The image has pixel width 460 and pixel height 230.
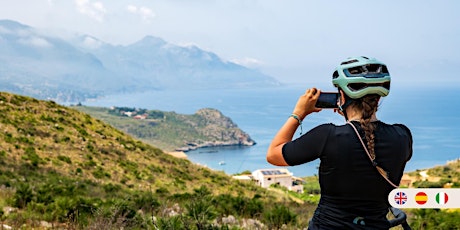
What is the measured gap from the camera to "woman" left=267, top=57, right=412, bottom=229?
1976mm

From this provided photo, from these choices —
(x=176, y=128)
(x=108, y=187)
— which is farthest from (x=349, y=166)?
(x=176, y=128)

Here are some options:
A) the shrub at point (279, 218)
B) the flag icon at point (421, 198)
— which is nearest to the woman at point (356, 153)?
the flag icon at point (421, 198)

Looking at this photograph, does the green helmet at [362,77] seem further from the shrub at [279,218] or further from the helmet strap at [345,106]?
the shrub at [279,218]

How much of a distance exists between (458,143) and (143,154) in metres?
94.4

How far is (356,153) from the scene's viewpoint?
1.97 m

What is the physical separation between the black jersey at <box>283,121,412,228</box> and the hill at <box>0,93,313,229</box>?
2109 mm

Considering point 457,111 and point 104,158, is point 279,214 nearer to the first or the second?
point 104,158

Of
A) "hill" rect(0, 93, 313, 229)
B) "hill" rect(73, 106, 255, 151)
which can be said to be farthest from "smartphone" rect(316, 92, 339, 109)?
"hill" rect(73, 106, 255, 151)

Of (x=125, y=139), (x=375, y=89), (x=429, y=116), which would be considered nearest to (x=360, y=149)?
(x=375, y=89)

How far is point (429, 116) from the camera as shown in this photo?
496 feet

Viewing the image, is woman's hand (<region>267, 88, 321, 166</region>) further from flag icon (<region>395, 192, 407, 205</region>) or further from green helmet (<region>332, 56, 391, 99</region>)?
flag icon (<region>395, 192, 407, 205</region>)

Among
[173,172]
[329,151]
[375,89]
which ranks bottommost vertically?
[173,172]

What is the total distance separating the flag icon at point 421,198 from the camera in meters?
2.45

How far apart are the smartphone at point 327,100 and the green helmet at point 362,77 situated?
0.22 feet
